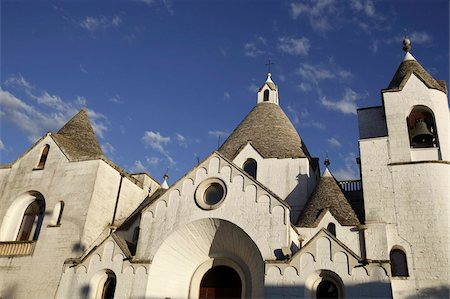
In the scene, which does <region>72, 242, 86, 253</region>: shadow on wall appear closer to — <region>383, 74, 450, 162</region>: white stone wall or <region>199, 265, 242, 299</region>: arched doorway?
<region>199, 265, 242, 299</region>: arched doorway

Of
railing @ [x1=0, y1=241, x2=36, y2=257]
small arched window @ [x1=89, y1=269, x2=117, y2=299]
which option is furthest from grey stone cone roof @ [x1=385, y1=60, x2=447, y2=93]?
railing @ [x1=0, y1=241, x2=36, y2=257]

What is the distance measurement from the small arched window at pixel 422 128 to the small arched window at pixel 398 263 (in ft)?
17.7

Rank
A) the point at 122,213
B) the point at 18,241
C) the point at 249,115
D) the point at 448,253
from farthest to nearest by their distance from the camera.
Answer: the point at 249,115, the point at 122,213, the point at 18,241, the point at 448,253

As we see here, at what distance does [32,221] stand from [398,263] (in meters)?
17.7

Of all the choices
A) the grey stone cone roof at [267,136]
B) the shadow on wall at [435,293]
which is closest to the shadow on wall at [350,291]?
the shadow on wall at [435,293]

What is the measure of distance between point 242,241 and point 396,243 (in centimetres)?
646

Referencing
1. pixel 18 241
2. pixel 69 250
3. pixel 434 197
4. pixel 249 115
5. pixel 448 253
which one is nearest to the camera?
pixel 448 253

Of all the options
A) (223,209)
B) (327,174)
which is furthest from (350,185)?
(223,209)

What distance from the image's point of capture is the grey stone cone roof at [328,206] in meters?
19.1

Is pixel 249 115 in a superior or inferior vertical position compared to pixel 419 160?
superior

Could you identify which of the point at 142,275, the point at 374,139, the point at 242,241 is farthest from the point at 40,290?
the point at 374,139

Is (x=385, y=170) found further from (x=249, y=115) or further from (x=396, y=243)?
(x=249, y=115)

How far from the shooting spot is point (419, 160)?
19297mm

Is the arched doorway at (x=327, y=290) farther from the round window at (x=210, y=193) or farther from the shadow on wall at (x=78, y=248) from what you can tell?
the shadow on wall at (x=78, y=248)
